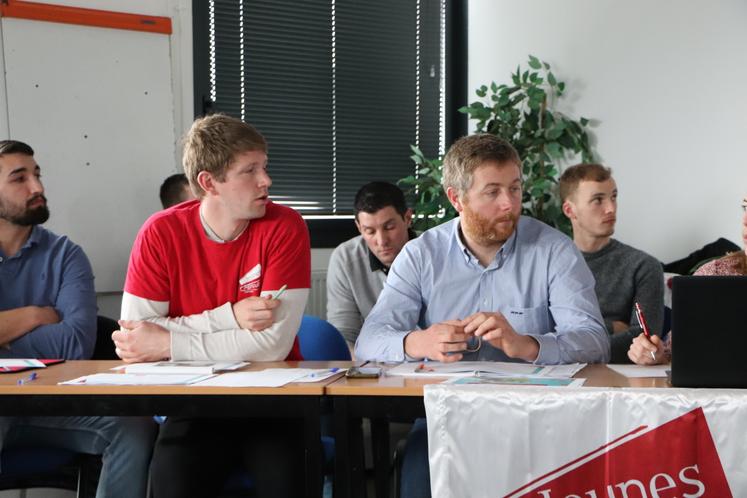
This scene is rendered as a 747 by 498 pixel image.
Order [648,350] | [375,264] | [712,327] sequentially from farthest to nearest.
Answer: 1. [375,264]
2. [648,350]
3. [712,327]

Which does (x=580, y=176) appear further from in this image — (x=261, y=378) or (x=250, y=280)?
(x=261, y=378)

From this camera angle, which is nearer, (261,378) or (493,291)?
(261,378)

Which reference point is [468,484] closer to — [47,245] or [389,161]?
[47,245]

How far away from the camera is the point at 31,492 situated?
3.20 m

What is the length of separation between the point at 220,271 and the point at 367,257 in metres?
1.23

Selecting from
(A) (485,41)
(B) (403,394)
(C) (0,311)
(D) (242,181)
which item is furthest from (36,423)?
(A) (485,41)

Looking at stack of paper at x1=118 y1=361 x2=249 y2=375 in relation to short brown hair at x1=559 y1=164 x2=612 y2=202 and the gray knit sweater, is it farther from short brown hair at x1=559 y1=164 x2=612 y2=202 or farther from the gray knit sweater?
short brown hair at x1=559 y1=164 x2=612 y2=202

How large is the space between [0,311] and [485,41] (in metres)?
3.49

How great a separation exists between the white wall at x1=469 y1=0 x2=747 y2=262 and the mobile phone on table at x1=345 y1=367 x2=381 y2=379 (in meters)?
3.39

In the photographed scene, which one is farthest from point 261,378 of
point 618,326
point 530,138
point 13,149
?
point 530,138

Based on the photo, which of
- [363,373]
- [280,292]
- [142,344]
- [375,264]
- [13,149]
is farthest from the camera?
[375,264]

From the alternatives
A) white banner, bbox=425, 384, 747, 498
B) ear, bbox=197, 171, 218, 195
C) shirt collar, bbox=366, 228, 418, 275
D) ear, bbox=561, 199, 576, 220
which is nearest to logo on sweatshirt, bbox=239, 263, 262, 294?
ear, bbox=197, 171, 218, 195

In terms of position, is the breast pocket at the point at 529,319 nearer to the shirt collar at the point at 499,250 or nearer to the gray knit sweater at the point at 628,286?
the shirt collar at the point at 499,250

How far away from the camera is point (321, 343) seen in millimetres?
2797
